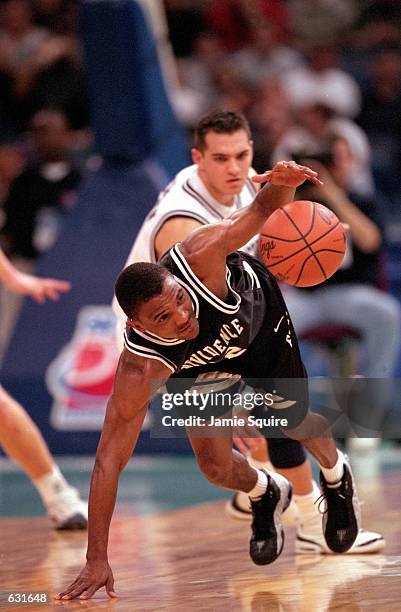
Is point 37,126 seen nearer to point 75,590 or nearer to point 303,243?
point 303,243

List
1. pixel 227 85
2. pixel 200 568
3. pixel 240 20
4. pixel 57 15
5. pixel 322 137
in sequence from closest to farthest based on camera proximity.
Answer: pixel 200 568 → pixel 322 137 → pixel 227 85 → pixel 240 20 → pixel 57 15

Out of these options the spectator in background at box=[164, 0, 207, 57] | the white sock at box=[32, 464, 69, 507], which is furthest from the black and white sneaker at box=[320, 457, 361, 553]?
the spectator in background at box=[164, 0, 207, 57]

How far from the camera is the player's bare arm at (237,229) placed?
439 cm

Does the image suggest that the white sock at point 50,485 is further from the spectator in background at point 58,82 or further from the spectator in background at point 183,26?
the spectator in background at point 183,26

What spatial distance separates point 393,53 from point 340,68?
0.59 metres

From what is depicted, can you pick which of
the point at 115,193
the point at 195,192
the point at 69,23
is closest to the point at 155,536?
the point at 195,192

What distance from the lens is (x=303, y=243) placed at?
16.0 feet

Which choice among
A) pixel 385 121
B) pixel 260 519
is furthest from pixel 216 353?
pixel 385 121

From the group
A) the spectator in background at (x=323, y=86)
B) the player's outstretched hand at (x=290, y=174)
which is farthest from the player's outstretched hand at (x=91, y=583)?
the spectator in background at (x=323, y=86)

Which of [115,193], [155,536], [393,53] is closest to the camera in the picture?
[155,536]

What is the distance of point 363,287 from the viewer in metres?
9.38

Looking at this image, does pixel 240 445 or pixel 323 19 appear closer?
pixel 240 445

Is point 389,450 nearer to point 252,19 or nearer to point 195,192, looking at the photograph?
point 195,192

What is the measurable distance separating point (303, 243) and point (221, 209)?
1.05 m
